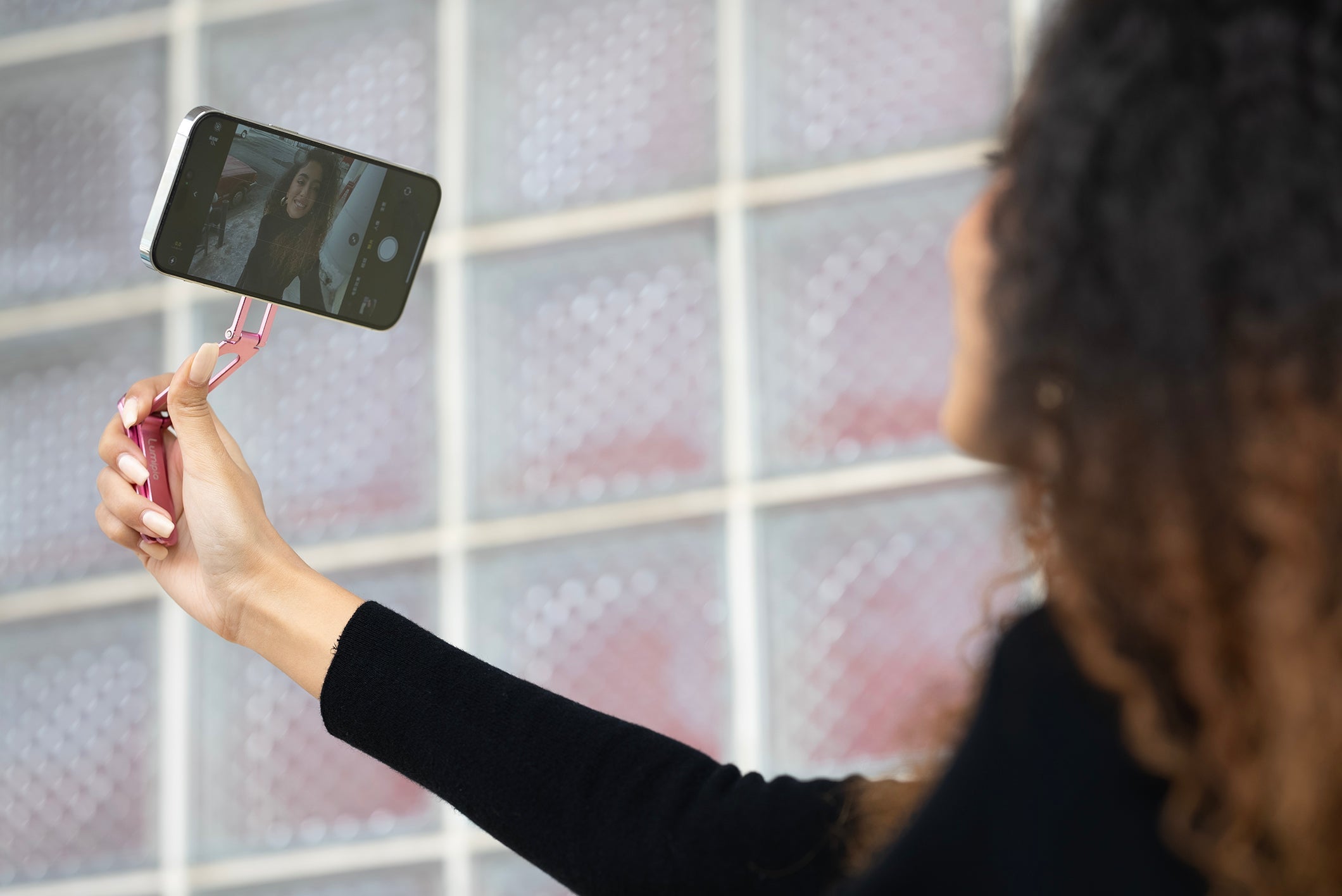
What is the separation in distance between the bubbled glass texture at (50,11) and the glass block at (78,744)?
698 millimetres

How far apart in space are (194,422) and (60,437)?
34.9 inches

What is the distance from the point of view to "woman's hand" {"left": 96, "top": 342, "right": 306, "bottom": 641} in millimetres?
753

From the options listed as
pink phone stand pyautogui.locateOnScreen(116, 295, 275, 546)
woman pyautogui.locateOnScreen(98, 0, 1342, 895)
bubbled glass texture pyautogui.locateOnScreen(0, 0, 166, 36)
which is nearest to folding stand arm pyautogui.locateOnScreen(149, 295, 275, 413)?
pink phone stand pyautogui.locateOnScreen(116, 295, 275, 546)

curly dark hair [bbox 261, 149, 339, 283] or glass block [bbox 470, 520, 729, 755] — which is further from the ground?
curly dark hair [bbox 261, 149, 339, 283]

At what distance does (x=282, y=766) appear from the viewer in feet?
4.77

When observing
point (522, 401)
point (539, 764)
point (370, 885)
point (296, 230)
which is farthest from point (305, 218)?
point (370, 885)

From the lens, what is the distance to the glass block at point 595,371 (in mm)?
1383

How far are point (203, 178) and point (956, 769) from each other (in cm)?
55

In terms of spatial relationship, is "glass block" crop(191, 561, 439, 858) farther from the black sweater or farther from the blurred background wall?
the black sweater

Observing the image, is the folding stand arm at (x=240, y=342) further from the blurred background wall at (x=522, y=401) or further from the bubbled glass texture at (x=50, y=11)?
the bubbled glass texture at (x=50, y=11)

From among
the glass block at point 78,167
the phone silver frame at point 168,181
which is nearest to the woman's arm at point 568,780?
the phone silver frame at point 168,181

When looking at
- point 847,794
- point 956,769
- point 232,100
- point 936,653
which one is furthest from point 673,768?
point 232,100

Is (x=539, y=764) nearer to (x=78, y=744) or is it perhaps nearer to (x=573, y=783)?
(x=573, y=783)

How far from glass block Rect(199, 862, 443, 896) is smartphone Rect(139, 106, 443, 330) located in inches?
30.3
